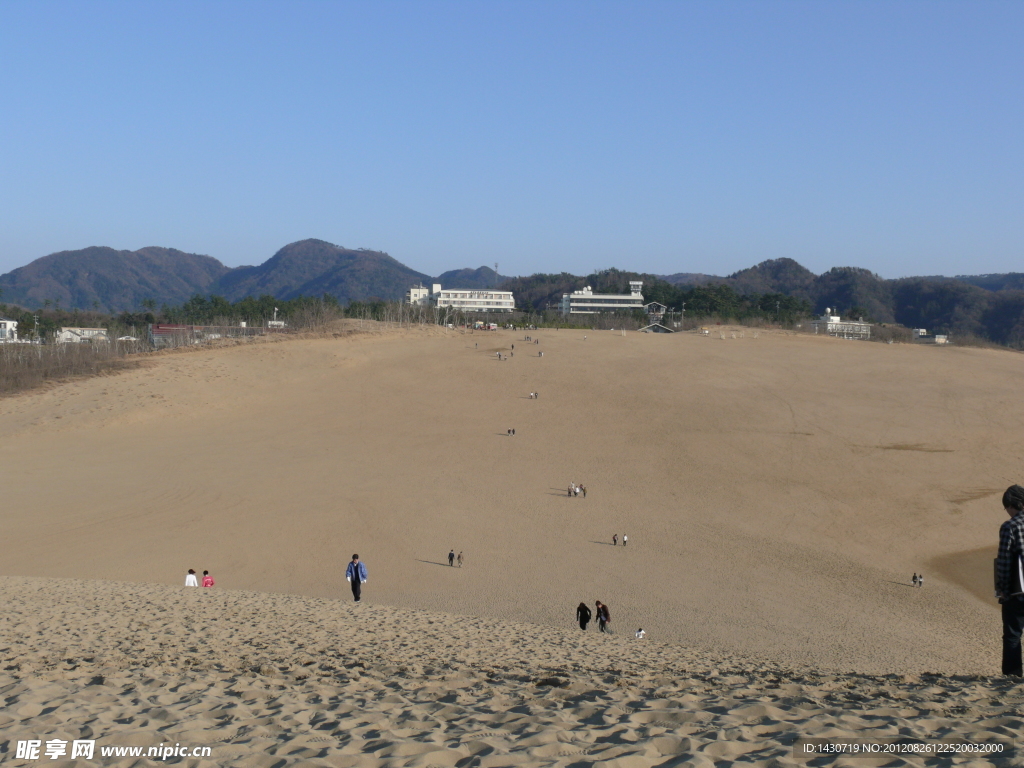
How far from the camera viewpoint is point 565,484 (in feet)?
101

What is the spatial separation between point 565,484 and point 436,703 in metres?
24.6

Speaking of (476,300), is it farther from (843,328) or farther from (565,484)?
(565,484)

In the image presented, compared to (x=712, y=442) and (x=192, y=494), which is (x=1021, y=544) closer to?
(x=192, y=494)

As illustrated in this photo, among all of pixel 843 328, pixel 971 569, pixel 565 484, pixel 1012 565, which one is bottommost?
pixel 971 569

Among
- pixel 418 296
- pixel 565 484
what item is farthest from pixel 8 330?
pixel 418 296

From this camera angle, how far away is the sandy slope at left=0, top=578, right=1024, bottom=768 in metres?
4.98

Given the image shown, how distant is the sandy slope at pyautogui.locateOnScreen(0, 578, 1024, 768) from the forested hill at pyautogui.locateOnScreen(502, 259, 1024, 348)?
10295cm

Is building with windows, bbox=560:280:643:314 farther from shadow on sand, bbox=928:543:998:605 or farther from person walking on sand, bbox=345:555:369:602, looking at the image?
person walking on sand, bbox=345:555:369:602

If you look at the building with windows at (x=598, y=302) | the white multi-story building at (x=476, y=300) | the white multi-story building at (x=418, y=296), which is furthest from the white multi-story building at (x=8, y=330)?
the building with windows at (x=598, y=302)

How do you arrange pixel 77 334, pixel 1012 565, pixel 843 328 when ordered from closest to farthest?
pixel 1012 565 < pixel 77 334 < pixel 843 328

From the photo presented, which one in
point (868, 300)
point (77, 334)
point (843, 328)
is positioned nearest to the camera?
point (77, 334)

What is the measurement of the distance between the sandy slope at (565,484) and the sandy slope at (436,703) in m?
6.02

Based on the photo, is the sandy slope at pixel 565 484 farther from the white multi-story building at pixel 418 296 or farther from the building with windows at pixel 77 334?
the white multi-story building at pixel 418 296

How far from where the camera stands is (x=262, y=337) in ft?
229
